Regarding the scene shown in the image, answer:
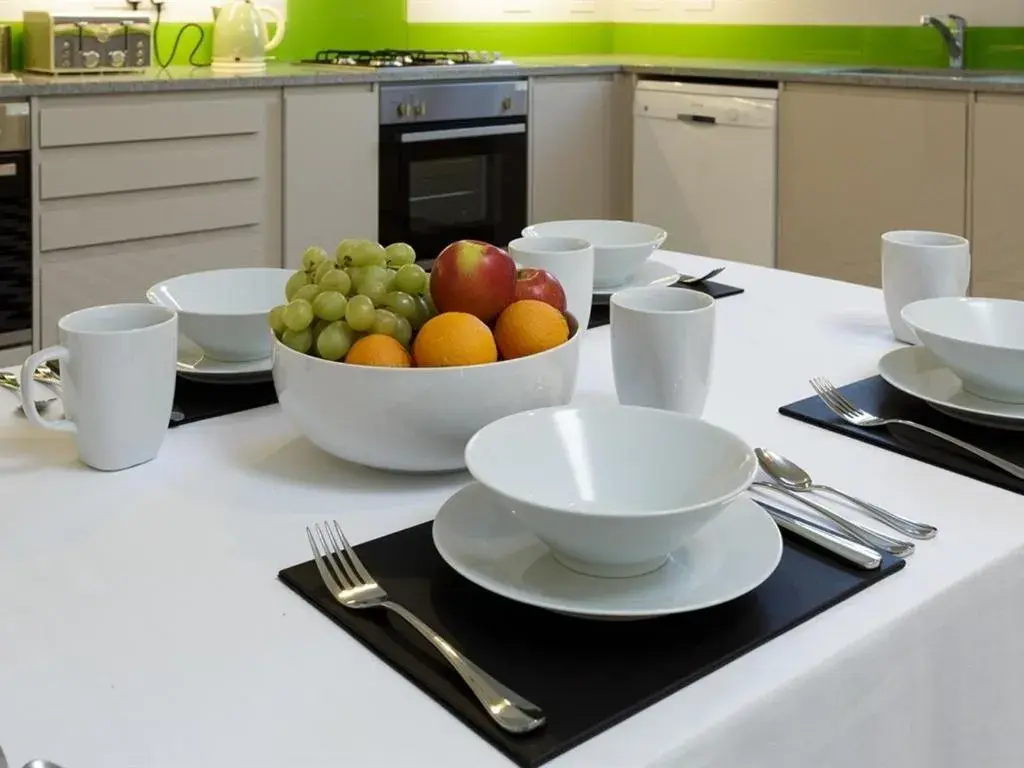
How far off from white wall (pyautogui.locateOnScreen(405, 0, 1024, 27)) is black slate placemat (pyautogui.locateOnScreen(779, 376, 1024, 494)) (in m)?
2.84

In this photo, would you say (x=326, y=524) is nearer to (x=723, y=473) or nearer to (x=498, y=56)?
(x=723, y=473)

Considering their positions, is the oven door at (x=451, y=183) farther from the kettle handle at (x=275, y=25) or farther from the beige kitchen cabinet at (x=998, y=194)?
the beige kitchen cabinet at (x=998, y=194)

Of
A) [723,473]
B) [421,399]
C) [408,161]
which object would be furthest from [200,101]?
[723,473]

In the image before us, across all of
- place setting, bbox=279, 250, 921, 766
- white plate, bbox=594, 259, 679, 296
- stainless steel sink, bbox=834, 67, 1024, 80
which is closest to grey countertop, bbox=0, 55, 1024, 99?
stainless steel sink, bbox=834, 67, 1024, 80

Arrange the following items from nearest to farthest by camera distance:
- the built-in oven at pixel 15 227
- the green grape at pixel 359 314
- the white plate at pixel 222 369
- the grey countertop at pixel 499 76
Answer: the green grape at pixel 359 314
the white plate at pixel 222 369
the built-in oven at pixel 15 227
the grey countertop at pixel 499 76

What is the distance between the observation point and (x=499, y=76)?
3.67 meters

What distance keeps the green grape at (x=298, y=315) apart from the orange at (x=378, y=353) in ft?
0.16

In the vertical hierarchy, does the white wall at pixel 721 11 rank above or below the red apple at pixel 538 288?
above

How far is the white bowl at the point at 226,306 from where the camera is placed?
3.84ft

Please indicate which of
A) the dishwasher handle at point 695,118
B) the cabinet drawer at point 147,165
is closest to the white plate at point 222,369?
the cabinet drawer at point 147,165

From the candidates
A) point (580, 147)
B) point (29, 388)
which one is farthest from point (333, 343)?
point (580, 147)

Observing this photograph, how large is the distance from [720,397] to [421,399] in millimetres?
374

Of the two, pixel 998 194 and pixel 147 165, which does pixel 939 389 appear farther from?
pixel 147 165

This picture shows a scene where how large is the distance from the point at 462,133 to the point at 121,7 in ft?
3.46
